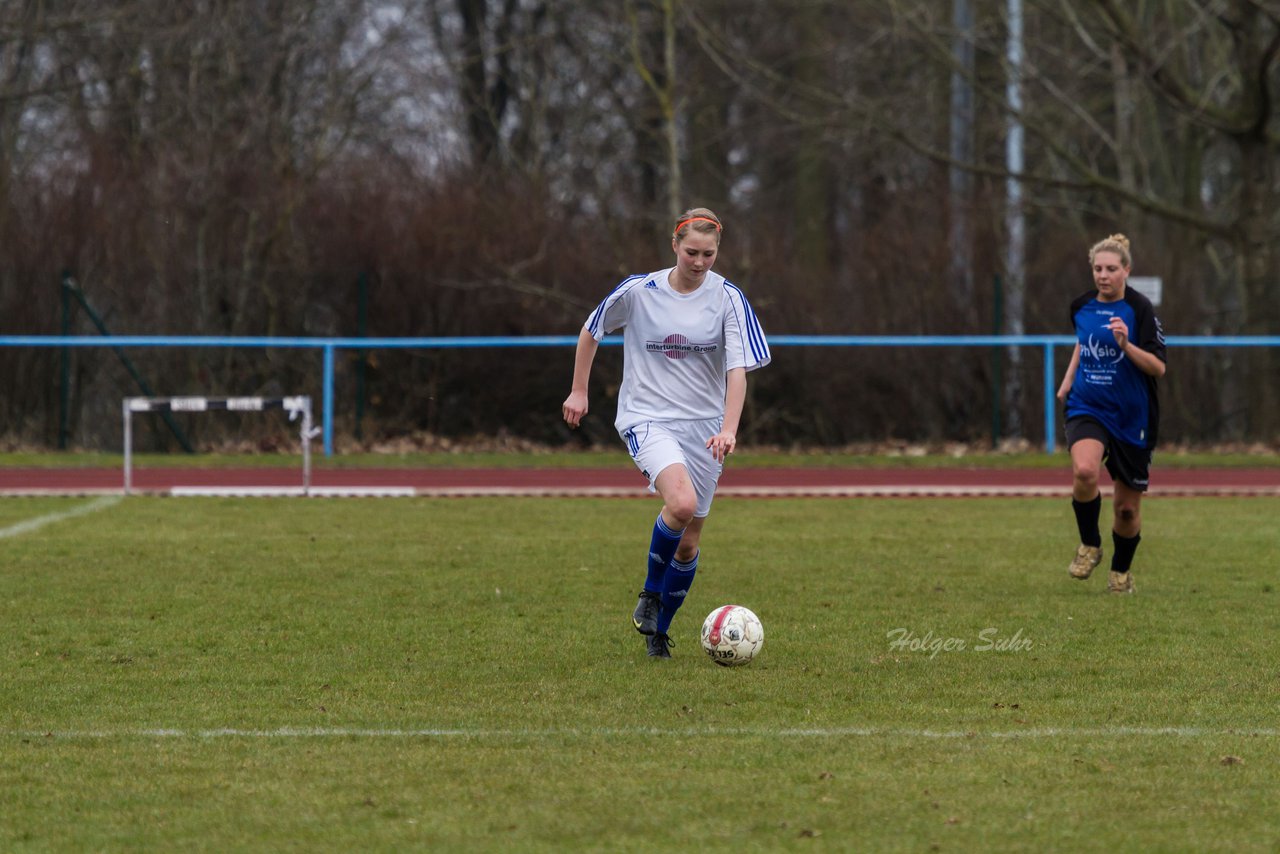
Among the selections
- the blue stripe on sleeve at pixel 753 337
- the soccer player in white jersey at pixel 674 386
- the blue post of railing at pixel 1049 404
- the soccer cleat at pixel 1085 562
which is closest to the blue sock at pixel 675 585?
the soccer player in white jersey at pixel 674 386

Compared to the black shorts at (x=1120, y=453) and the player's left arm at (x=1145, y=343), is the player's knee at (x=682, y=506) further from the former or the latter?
the black shorts at (x=1120, y=453)

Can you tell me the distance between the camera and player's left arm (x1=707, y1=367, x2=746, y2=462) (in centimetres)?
730

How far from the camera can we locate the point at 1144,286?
21.2 meters

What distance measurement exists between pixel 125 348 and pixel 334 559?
479 inches

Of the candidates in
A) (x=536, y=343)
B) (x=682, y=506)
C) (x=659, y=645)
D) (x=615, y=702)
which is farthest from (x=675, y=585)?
(x=536, y=343)

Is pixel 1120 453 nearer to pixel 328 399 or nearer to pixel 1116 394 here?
pixel 1116 394

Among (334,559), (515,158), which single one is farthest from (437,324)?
(334,559)

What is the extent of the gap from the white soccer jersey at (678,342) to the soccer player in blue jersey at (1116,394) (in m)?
2.63

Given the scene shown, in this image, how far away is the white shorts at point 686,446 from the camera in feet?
25.1

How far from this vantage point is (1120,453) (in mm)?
9695

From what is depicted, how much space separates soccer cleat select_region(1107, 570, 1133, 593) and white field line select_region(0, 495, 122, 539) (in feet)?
24.8

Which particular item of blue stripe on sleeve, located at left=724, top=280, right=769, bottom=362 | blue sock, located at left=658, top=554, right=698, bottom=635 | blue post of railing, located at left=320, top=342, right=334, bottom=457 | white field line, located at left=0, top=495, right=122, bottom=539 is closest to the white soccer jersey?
blue stripe on sleeve, located at left=724, top=280, right=769, bottom=362

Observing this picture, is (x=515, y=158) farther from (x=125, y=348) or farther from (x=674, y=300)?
(x=674, y=300)

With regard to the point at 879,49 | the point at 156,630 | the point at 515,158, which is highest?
the point at 879,49
